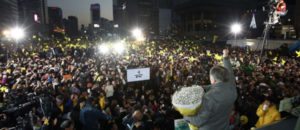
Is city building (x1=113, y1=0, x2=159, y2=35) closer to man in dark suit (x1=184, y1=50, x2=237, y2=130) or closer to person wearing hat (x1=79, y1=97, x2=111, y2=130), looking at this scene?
person wearing hat (x1=79, y1=97, x2=111, y2=130)

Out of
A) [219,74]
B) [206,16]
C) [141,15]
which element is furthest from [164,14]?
[219,74]

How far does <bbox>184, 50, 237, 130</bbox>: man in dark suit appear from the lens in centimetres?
280

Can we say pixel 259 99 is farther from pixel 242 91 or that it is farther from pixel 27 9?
pixel 27 9

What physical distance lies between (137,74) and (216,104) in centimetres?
1012

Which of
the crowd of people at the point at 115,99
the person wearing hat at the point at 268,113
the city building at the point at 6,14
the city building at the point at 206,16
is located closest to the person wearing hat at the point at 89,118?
the crowd of people at the point at 115,99

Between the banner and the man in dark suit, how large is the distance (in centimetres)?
960

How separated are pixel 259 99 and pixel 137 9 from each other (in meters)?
144

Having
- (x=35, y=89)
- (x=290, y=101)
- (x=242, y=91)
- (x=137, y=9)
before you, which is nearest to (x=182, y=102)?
(x=290, y=101)

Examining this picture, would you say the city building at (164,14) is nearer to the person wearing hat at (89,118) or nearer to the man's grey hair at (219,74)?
the person wearing hat at (89,118)

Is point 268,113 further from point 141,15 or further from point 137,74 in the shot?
point 141,15

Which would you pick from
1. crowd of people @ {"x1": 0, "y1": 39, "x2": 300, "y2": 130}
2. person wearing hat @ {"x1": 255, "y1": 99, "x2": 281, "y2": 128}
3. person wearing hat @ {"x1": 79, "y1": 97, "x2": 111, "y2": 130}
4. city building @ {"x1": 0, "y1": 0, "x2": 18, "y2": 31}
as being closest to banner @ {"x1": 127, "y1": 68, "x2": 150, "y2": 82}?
crowd of people @ {"x1": 0, "y1": 39, "x2": 300, "y2": 130}

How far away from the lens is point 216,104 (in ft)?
9.34

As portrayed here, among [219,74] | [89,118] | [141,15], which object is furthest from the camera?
[141,15]

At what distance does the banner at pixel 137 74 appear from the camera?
12.6 meters
